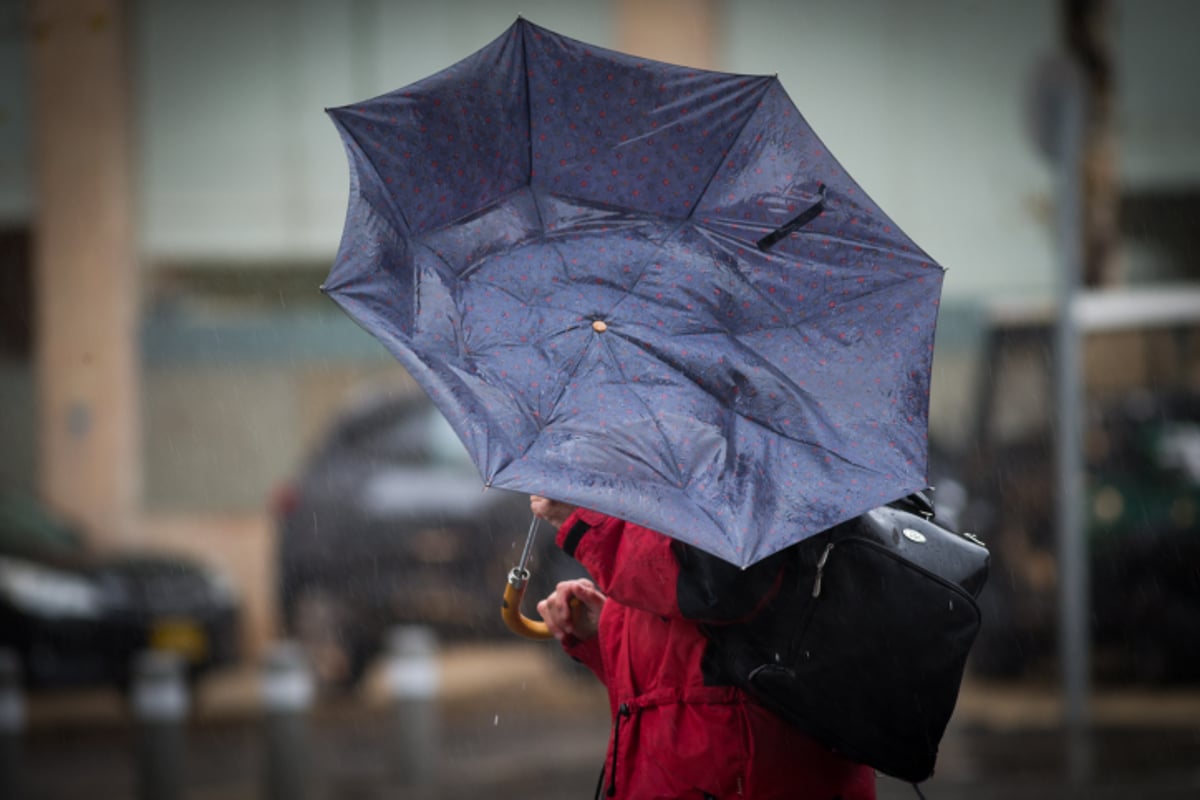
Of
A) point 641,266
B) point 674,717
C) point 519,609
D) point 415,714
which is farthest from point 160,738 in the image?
point 641,266

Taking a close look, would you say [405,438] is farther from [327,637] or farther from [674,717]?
[674,717]

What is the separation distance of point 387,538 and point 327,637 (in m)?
0.92

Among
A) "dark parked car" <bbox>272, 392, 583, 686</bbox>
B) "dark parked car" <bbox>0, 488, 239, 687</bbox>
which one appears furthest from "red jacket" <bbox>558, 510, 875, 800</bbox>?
"dark parked car" <bbox>0, 488, 239, 687</bbox>

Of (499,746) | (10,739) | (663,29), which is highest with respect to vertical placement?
(663,29)

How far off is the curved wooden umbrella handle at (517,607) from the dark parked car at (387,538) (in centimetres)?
678

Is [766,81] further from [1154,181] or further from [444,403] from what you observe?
[1154,181]

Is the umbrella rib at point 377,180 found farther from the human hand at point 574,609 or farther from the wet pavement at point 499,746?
the wet pavement at point 499,746

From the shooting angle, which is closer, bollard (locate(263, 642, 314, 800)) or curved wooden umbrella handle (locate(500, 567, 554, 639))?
curved wooden umbrella handle (locate(500, 567, 554, 639))

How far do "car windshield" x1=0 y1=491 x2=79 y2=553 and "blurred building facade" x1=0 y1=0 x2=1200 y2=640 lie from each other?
3.72 m

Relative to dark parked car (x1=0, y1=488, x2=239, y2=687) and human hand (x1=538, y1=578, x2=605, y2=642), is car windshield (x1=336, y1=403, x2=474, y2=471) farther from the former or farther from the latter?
human hand (x1=538, y1=578, x2=605, y2=642)

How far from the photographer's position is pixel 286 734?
22.7ft

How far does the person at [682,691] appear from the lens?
2.60 meters

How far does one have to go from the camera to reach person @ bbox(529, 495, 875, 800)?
2604 mm

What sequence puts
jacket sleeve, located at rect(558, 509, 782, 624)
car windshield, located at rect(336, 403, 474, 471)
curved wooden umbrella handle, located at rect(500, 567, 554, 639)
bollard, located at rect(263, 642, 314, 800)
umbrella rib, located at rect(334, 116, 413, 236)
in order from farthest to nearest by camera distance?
car windshield, located at rect(336, 403, 474, 471)
bollard, located at rect(263, 642, 314, 800)
curved wooden umbrella handle, located at rect(500, 567, 554, 639)
umbrella rib, located at rect(334, 116, 413, 236)
jacket sleeve, located at rect(558, 509, 782, 624)
